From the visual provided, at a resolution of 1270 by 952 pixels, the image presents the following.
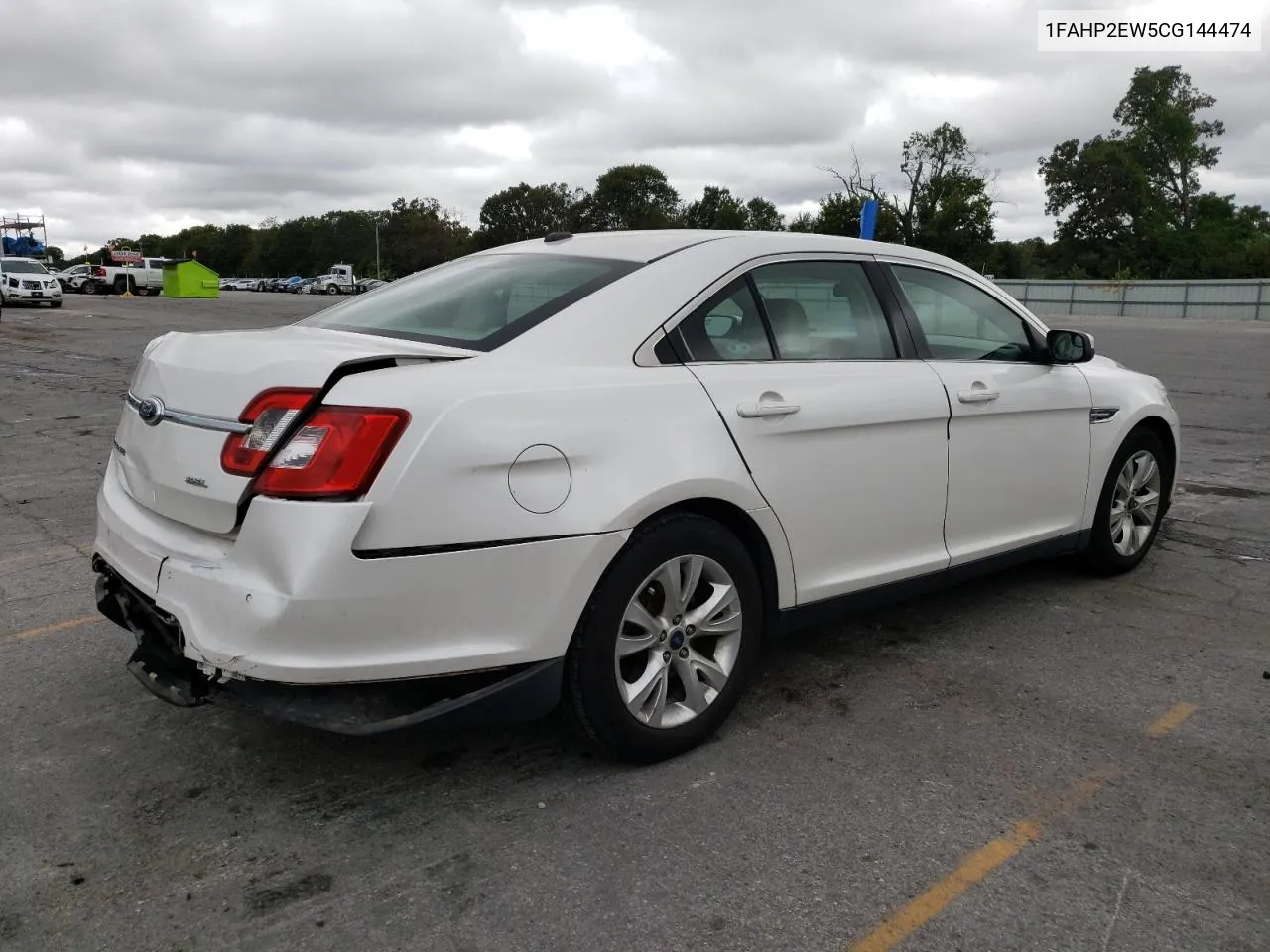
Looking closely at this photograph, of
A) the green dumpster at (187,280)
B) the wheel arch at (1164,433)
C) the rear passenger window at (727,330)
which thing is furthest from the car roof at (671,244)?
the green dumpster at (187,280)

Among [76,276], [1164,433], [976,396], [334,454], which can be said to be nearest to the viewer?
[334,454]

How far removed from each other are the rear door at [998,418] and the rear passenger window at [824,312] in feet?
0.70

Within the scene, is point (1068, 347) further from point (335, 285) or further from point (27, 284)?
point (335, 285)

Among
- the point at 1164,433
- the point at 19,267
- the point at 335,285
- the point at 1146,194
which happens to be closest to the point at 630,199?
the point at 335,285

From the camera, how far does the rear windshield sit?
3131 mm

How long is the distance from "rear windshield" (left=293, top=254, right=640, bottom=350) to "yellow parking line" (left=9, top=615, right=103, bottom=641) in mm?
1597

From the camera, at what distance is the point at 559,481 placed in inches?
108

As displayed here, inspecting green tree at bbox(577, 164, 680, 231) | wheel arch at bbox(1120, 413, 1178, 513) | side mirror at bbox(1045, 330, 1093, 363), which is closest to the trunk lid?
side mirror at bbox(1045, 330, 1093, 363)

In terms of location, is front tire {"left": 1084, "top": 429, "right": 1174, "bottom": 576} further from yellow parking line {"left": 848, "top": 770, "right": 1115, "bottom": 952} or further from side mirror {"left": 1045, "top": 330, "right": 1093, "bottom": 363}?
yellow parking line {"left": 848, "top": 770, "right": 1115, "bottom": 952}

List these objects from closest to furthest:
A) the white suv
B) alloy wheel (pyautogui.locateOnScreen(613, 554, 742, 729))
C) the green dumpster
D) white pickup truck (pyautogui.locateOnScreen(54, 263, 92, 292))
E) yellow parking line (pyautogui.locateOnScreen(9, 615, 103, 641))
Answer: alloy wheel (pyautogui.locateOnScreen(613, 554, 742, 729)) < yellow parking line (pyautogui.locateOnScreen(9, 615, 103, 641)) < the white suv < the green dumpster < white pickup truck (pyautogui.locateOnScreen(54, 263, 92, 292))

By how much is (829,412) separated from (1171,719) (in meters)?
1.52

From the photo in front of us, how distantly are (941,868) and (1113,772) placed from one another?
83cm

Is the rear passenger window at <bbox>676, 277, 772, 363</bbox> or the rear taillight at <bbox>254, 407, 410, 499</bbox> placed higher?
the rear passenger window at <bbox>676, 277, 772, 363</bbox>

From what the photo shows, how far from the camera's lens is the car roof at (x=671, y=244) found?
3510 millimetres
